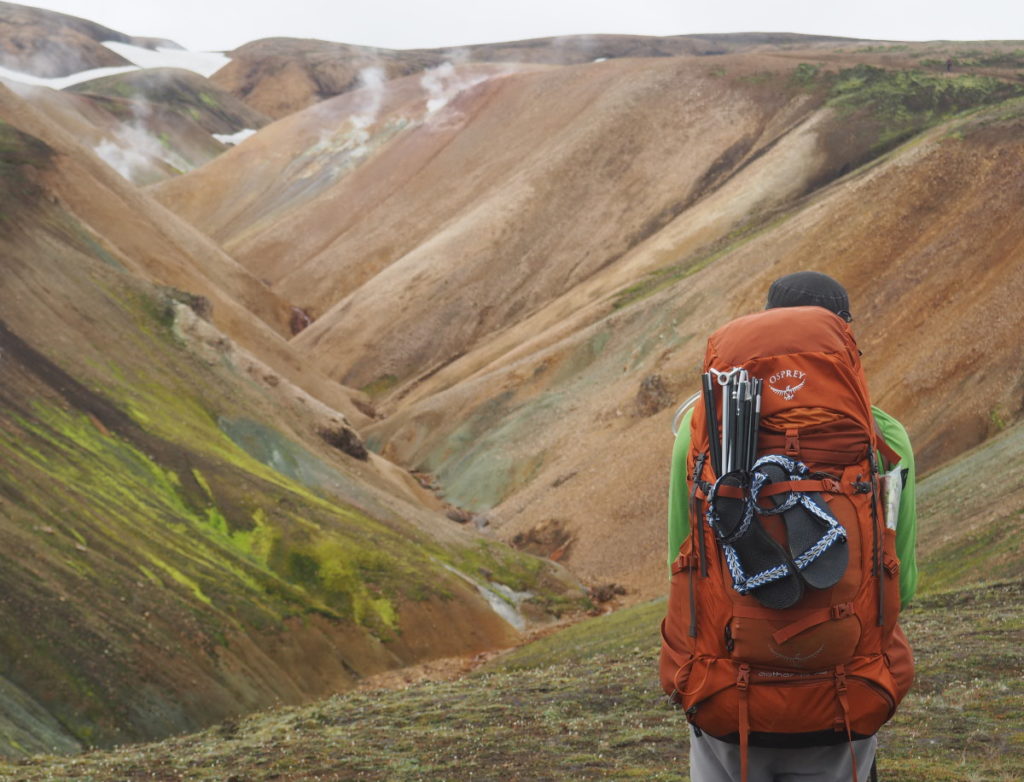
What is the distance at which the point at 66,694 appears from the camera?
1814cm

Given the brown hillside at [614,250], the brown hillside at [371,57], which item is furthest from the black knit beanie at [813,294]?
the brown hillside at [371,57]

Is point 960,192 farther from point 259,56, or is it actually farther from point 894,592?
point 259,56

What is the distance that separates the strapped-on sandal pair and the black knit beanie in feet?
3.31

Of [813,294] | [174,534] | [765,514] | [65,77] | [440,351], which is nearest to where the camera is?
[765,514]

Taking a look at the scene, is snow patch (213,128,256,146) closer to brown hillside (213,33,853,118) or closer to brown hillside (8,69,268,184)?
brown hillside (8,69,268,184)

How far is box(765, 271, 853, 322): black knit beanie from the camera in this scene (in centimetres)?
552

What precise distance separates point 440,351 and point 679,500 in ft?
204

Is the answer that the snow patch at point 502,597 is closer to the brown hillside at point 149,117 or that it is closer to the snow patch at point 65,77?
the brown hillside at point 149,117

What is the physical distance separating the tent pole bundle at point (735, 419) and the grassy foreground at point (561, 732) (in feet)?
14.4

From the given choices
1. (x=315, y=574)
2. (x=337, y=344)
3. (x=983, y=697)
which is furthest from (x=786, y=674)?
(x=337, y=344)

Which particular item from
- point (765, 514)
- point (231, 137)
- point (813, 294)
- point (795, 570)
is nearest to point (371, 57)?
point (231, 137)

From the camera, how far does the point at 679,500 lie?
5293 mm

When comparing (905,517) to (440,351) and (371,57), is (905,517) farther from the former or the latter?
(371,57)

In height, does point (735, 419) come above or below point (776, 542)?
above
